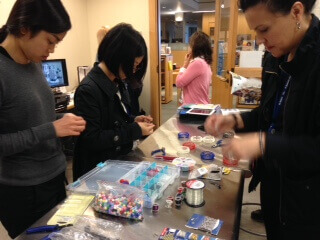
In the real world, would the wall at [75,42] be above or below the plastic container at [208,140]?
above

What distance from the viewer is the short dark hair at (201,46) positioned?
9.89 ft

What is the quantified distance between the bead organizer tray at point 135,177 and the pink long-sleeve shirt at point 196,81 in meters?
1.80

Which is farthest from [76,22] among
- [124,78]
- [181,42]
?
[181,42]

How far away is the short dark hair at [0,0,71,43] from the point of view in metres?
1.07

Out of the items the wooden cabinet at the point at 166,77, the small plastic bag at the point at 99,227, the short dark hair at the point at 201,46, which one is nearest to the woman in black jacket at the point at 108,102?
the small plastic bag at the point at 99,227

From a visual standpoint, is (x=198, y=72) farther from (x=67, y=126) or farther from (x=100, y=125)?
(x=67, y=126)

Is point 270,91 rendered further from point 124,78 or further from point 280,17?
point 124,78

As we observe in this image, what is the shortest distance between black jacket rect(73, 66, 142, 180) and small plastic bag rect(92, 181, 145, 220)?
1.32 ft

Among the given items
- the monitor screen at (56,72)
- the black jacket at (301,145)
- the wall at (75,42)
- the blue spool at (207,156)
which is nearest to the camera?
the black jacket at (301,145)

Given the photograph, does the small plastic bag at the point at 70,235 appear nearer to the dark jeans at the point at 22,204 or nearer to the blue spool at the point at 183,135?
the dark jeans at the point at 22,204

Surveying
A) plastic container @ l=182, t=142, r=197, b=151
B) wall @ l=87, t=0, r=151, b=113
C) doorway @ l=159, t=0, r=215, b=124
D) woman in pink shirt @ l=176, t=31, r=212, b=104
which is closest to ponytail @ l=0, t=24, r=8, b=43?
plastic container @ l=182, t=142, r=197, b=151

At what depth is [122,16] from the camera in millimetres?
4016

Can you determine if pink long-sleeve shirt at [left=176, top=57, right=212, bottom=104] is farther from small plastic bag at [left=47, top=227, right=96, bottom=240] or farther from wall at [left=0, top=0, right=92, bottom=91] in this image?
small plastic bag at [left=47, top=227, right=96, bottom=240]

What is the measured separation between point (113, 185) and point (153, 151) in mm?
579
